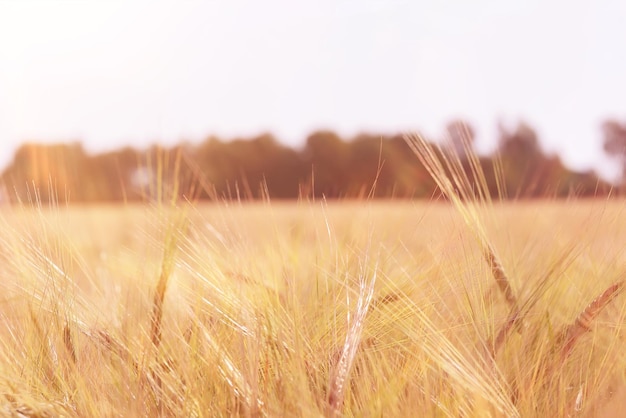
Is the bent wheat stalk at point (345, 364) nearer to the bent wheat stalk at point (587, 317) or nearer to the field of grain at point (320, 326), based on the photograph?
the field of grain at point (320, 326)

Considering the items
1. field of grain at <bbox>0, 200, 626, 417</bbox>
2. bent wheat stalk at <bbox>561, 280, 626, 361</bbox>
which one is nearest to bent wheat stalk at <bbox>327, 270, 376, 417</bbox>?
field of grain at <bbox>0, 200, 626, 417</bbox>

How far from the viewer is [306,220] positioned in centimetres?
92

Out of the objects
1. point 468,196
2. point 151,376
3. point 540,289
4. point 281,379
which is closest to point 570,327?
point 540,289

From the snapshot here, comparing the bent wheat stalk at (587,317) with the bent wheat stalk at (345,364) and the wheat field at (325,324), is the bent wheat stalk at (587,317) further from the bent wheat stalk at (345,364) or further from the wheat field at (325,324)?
the bent wheat stalk at (345,364)

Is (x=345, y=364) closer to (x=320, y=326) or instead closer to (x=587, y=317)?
(x=320, y=326)

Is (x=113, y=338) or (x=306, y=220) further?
(x=306, y=220)

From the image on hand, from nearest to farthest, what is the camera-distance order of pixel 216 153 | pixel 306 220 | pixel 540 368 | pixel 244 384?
1. pixel 244 384
2. pixel 540 368
3. pixel 306 220
4. pixel 216 153

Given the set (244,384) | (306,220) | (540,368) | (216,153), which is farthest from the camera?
(216,153)

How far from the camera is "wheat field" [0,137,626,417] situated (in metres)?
0.64

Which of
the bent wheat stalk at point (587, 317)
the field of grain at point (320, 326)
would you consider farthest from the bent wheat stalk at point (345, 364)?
the bent wheat stalk at point (587, 317)

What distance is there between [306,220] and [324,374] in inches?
11.1

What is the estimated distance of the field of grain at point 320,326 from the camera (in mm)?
635

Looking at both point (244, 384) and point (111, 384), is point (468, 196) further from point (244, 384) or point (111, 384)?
point (111, 384)

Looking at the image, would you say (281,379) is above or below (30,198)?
below
